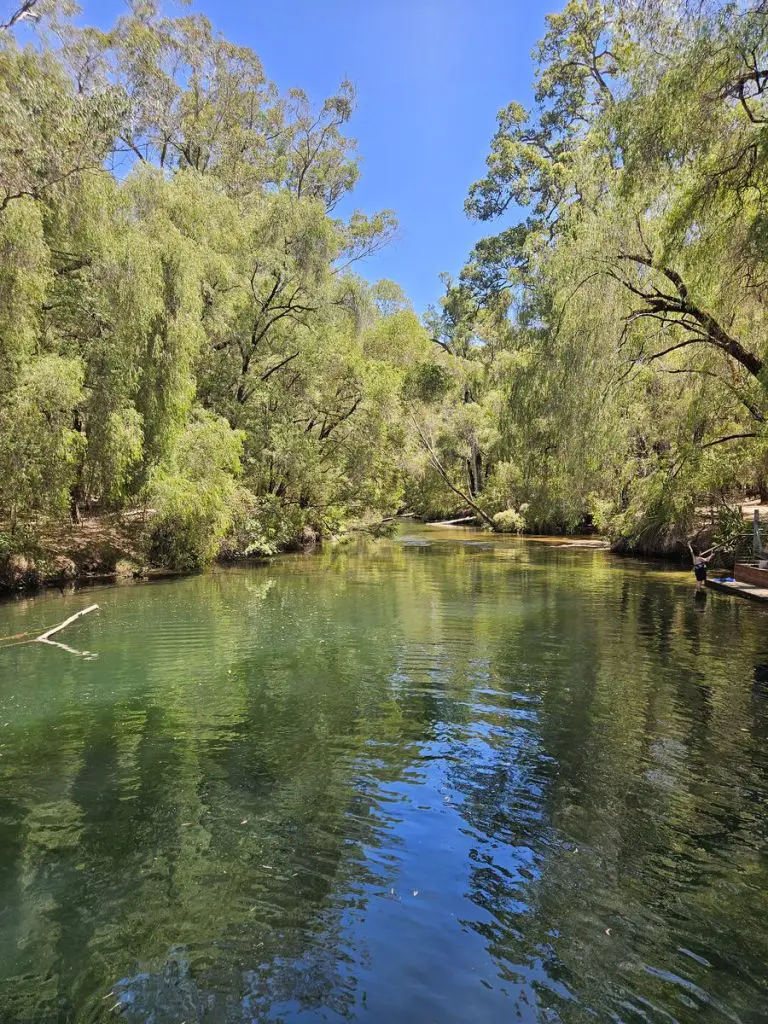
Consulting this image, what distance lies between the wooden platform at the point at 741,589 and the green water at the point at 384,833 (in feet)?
13.4

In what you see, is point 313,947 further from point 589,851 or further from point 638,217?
point 638,217

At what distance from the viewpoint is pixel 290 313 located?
2620 centimetres

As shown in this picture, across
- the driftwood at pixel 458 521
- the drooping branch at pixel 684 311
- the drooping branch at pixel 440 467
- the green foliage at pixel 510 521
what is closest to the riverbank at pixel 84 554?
the drooping branch at pixel 684 311

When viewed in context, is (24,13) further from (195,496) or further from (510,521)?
(510,521)

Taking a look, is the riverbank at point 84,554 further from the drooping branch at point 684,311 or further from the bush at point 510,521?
the bush at point 510,521

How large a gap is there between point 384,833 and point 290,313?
24.1 meters

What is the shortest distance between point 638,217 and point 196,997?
50.5 ft

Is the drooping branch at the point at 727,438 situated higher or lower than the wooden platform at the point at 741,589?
higher

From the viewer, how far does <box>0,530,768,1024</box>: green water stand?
10.8 ft

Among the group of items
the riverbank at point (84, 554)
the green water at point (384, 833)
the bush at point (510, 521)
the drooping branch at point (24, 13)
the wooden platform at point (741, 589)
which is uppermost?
the drooping branch at point (24, 13)

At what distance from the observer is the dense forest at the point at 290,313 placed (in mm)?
11383

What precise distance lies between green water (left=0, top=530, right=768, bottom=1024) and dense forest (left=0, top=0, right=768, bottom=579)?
20.5 feet

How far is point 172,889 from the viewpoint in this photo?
160 inches

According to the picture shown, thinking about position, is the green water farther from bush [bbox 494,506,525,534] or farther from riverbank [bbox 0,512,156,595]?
bush [bbox 494,506,525,534]
